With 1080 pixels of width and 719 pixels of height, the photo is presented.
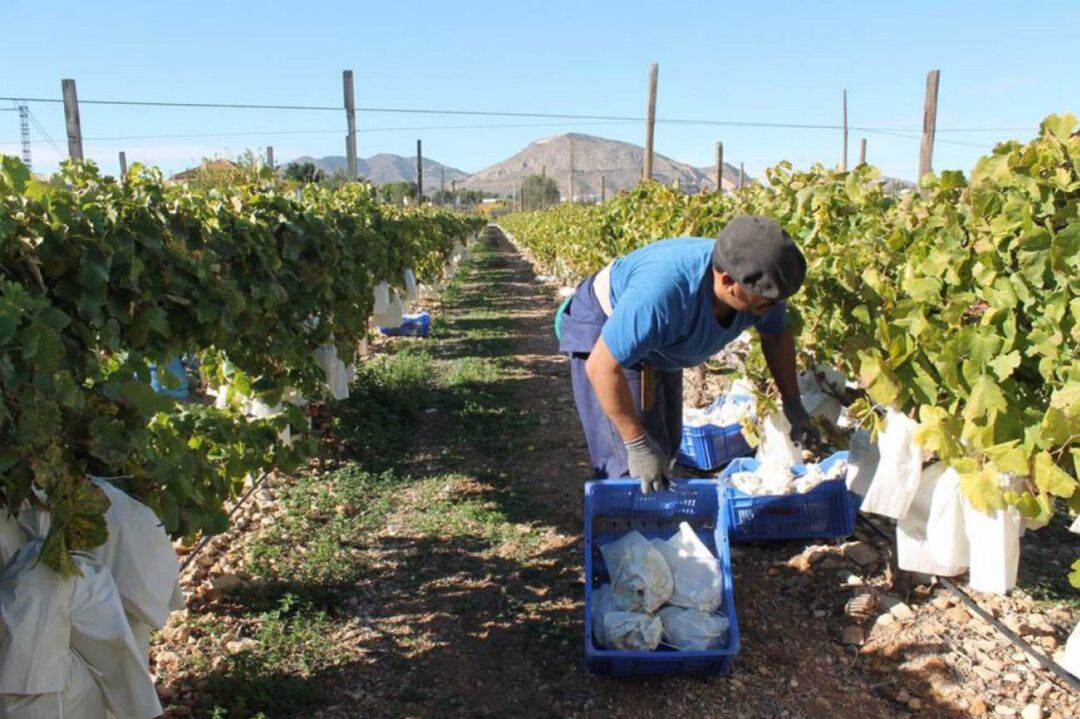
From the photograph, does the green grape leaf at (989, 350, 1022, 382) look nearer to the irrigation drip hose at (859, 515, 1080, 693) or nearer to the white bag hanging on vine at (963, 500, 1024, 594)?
the white bag hanging on vine at (963, 500, 1024, 594)

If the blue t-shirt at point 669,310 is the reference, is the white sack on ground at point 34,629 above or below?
below

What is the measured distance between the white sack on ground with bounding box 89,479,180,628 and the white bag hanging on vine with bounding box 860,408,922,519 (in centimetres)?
243

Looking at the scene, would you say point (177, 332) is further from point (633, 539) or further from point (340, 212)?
point (340, 212)

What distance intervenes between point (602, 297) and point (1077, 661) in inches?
77.2

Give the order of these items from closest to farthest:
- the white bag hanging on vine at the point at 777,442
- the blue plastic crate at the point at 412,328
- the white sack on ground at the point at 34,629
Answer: the white sack on ground at the point at 34,629, the white bag hanging on vine at the point at 777,442, the blue plastic crate at the point at 412,328

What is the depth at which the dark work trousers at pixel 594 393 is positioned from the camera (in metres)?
3.41

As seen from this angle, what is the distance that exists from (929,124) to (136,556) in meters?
8.68

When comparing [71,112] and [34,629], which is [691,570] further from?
[71,112]

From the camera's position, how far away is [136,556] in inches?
91.3

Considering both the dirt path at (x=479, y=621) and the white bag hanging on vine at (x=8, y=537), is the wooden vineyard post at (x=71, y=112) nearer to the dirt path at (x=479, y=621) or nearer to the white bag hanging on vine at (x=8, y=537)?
the dirt path at (x=479, y=621)

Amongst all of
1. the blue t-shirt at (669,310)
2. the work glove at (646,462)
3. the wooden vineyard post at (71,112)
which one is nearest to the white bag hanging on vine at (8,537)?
the blue t-shirt at (669,310)

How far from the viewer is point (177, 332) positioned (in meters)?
3.53

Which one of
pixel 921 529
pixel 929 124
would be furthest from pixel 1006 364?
pixel 929 124

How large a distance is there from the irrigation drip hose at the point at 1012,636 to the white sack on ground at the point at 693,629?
43.6 inches
